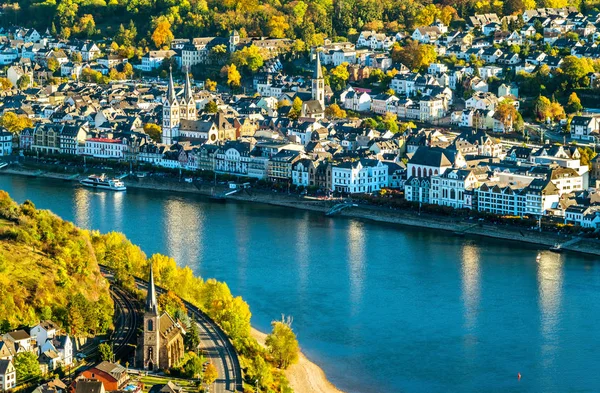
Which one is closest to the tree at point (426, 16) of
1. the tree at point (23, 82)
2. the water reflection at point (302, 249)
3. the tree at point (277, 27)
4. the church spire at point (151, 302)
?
the tree at point (277, 27)

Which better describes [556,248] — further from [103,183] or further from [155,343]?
[103,183]

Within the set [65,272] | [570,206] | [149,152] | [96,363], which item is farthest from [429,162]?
[96,363]

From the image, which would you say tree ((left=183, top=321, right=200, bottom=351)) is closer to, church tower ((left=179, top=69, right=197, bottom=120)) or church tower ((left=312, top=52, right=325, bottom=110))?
church tower ((left=179, top=69, right=197, bottom=120))

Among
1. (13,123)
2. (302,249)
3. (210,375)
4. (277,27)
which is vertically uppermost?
(277,27)

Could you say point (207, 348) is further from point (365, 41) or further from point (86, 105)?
point (365, 41)

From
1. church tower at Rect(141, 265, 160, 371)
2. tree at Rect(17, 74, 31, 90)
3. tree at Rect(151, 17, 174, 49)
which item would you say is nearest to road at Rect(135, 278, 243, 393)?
church tower at Rect(141, 265, 160, 371)

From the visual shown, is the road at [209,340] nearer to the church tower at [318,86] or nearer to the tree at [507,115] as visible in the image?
the tree at [507,115]

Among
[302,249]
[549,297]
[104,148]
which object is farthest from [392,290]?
[104,148]

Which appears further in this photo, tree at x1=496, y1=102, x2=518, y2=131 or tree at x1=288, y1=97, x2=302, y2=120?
tree at x1=288, y1=97, x2=302, y2=120
